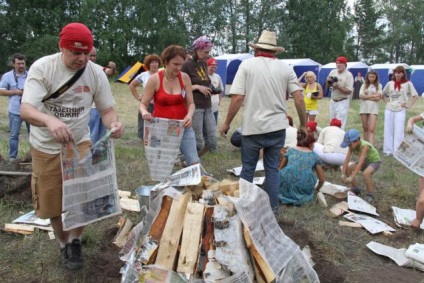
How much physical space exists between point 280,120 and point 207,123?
2093 mm

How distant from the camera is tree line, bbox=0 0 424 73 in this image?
35.9 m

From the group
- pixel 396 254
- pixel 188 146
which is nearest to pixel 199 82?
pixel 188 146

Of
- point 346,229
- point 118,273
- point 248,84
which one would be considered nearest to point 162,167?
point 248,84

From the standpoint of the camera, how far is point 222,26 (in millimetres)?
45875

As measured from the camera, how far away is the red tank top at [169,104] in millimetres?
4750

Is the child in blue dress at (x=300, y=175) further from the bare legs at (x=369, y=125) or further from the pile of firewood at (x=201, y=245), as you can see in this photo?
the bare legs at (x=369, y=125)

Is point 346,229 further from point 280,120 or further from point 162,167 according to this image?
point 162,167

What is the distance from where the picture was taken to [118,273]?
126 inches

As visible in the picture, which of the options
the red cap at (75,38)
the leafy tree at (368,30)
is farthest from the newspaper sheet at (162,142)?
the leafy tree at (368,30)

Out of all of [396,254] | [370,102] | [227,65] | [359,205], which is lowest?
[396,254]

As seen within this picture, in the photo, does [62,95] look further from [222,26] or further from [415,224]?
[222,26]

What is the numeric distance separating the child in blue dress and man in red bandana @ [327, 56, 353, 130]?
3.88m

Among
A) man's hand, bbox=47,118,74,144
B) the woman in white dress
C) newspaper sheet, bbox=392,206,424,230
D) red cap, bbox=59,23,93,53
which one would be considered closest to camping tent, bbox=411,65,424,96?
the woman in white dress

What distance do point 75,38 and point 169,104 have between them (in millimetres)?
2147
